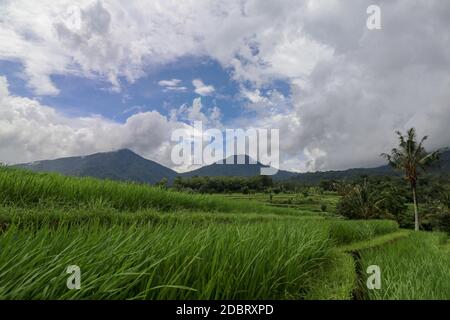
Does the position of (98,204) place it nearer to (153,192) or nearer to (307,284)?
(153,192)

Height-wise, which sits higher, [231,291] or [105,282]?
[105,282]

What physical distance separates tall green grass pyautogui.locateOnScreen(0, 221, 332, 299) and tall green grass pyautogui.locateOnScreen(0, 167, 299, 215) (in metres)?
5.36

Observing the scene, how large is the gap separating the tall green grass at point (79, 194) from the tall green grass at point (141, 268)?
17.6 feet

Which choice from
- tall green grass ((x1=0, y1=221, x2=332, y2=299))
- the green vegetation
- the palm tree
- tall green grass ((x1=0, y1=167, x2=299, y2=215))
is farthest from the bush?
tall green grass ((x1=0, y1=221, x2=332, y2=299))

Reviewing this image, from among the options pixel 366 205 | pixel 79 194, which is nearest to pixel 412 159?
pixel 366 205

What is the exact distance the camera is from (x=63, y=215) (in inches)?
253

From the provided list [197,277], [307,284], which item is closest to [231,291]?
[197,277]

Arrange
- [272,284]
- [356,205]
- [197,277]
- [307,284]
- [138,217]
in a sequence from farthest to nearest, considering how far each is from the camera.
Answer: [356,205], [138,217], [307,284], [272,284], [197,277]

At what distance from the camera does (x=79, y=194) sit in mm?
8867

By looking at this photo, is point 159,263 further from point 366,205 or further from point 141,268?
point 366,205

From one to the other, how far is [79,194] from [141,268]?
22.7ft

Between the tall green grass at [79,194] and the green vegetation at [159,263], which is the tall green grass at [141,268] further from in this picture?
the tall green grass at [79,194]
